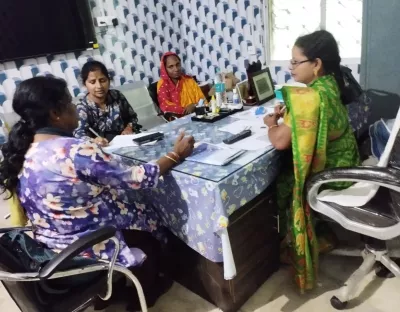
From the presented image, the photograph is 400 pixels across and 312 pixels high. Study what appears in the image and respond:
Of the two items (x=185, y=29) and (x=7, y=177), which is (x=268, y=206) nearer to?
(x=7, y=177)

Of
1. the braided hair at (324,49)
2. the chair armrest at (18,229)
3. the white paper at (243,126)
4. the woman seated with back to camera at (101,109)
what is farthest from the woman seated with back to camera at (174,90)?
the chair armrest at (18,229)

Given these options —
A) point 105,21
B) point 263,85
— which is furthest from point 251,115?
point 105,21

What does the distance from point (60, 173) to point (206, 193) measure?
52cm

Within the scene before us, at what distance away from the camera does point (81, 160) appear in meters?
1.18

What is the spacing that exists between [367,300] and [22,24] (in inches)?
118

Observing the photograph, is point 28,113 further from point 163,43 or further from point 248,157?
point 163,43

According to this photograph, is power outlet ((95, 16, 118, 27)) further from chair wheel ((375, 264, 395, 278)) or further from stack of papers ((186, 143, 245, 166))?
chair wheel ((375, 264, 395, 278))

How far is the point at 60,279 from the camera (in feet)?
3.85

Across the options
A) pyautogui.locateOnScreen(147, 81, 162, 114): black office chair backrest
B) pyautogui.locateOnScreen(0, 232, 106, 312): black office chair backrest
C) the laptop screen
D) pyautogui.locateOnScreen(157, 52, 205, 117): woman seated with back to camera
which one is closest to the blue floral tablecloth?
pyautogui.locateOnScreen(0, 232, 106, 312): black office chair backrest

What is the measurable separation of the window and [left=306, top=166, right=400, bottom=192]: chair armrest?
176cm

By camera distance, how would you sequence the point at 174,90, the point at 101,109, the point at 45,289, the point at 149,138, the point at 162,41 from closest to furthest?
the point at 45,289 → the point at 149,138 → the point at 101,109 → the point at 174,90 → the point at 162,41

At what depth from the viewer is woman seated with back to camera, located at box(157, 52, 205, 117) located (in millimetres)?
2879

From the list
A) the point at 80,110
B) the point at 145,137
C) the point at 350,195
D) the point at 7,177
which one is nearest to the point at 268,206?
the point at 350,195

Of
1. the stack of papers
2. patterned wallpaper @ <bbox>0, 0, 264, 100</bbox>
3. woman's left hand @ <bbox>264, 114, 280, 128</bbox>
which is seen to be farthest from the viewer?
patterned wallpaper @ <bbox>0, 0, 264, 100</bbox>
